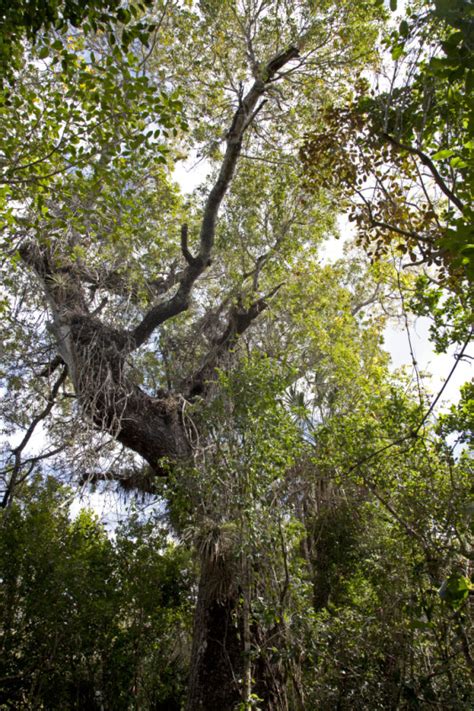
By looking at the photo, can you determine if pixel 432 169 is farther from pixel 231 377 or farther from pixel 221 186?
A: pixel 221 186

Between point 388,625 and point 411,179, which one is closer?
point 411,179

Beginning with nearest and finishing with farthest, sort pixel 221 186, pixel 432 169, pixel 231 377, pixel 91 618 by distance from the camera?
pixel 432 169 → pixel 231 377 → pixel 91 618 → pixel 221 186

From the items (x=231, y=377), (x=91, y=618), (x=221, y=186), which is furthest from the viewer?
(x=221, y=186)

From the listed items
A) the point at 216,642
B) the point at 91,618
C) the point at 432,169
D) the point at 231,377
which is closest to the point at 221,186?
the point at 231,377

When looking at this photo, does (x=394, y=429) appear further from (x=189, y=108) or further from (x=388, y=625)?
(x=189, y=108)

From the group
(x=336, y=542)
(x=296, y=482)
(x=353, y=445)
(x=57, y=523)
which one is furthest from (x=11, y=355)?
(x=336, y=542)

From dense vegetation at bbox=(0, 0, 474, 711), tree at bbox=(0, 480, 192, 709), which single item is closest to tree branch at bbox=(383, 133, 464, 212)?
dense vegetation at bbox=(0, 0, 474, 711)

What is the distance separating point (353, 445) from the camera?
14.8 ft

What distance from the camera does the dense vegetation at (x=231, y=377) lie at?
3.39m

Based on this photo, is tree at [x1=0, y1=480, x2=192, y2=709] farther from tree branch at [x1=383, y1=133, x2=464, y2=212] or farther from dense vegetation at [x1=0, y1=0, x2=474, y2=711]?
tree branch at [x1=383, y1=133, x2=464, y2=212]

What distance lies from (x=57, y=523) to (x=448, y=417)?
193 inches

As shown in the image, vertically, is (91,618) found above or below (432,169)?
below

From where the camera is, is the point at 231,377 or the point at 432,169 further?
the point at 231,377

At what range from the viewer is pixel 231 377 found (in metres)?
4.42
